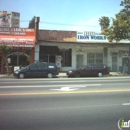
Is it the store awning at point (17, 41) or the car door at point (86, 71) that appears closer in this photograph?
the car door at point (86, 71)

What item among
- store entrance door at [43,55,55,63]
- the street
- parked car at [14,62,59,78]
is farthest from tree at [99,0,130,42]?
the street

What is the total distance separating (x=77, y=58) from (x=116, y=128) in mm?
24022

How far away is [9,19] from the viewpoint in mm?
30078

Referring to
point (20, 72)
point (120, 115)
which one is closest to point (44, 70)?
point (20, 72)

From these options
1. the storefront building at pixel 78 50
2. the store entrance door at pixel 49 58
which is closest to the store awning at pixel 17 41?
the storefront building at pixel 78 50

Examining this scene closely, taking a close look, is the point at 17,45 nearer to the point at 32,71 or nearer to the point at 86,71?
the point at 32,71

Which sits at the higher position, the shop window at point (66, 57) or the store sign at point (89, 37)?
the store sign at point (89, 37)

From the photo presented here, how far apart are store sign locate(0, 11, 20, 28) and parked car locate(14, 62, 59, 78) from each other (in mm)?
10191

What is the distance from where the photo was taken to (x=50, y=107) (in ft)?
25.1

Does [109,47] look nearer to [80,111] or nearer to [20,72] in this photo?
[20,72]

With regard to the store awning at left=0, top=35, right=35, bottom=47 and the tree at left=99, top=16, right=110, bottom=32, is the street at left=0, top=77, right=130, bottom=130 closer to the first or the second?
the store awning at left=0, top=35, right=35, bottom=47

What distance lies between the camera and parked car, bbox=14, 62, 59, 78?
21.5 m

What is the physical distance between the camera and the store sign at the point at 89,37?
28.7 metres

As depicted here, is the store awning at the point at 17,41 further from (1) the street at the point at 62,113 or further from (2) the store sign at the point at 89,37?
(1) the street at the point at 62,113
